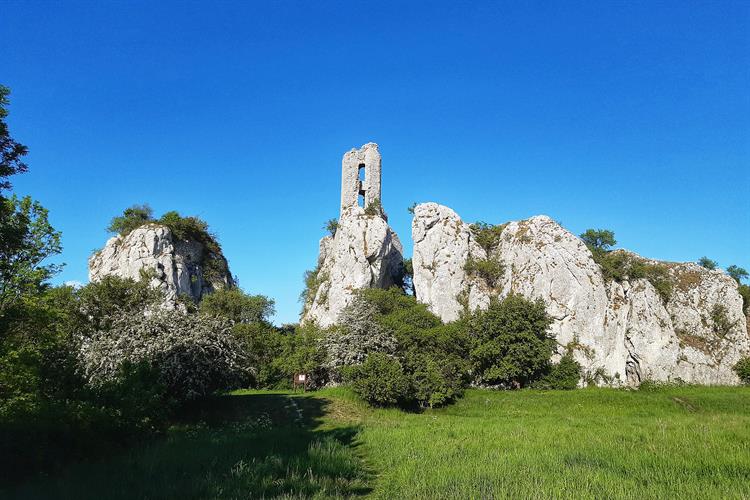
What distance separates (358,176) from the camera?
66.1 meters

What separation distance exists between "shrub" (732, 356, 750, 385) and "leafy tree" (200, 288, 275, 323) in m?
55.8

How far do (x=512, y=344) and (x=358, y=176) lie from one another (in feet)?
124

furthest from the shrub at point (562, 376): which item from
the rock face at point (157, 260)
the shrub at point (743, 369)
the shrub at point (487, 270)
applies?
the rock face at point (157, 260)

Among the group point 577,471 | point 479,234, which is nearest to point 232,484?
point 577,471

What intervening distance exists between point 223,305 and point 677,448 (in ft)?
166

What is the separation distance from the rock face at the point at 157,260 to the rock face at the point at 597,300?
98.9ft

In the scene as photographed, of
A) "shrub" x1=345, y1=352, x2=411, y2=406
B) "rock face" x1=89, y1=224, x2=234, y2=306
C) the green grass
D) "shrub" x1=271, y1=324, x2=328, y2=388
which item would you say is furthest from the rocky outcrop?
the green grass

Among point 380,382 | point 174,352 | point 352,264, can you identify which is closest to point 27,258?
point 174,352

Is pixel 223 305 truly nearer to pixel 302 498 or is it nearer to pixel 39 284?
pixel 39 284

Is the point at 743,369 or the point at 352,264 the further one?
the point at 352,264

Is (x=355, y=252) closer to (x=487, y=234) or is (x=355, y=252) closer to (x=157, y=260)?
(x=487, y=234)

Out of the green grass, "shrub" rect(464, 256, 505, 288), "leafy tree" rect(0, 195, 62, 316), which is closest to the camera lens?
the green grass

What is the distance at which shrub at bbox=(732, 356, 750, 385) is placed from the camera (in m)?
49.1

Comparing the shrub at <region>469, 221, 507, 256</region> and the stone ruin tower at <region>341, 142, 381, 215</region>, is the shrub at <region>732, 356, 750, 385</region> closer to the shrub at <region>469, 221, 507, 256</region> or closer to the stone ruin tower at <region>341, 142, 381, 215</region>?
the shrub at <region>469, 221, 507, 256</region>
